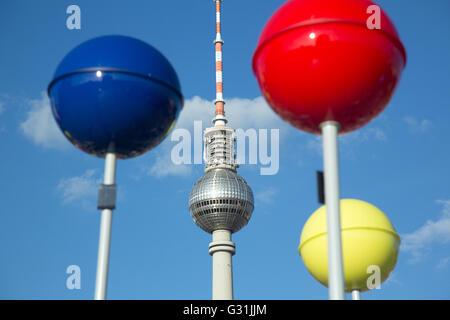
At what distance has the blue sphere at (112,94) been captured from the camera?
909 cm

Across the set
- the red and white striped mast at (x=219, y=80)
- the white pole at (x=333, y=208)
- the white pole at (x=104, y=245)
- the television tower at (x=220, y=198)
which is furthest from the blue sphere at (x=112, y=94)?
the red and white striped mast at (x=219, y=80)

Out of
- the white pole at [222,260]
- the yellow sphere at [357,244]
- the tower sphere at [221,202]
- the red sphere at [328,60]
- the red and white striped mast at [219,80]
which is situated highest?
the red and white striped mast at [219,80]

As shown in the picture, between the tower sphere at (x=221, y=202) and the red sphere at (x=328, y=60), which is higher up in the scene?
the tower sphere at (x=221, y=202)

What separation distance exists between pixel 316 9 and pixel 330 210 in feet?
8.29

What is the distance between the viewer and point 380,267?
504 inches

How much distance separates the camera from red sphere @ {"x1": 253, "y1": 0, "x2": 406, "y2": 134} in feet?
27.2

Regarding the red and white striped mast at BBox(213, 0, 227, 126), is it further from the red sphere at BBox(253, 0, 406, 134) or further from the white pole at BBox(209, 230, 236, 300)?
the red sphere at BBox(253, 0, 406, 134)

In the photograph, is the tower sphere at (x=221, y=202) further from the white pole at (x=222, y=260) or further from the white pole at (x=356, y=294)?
the white pole at (x=356, y=294)

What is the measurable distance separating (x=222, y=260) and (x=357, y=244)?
4274cm

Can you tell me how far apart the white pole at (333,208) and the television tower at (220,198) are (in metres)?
44.7

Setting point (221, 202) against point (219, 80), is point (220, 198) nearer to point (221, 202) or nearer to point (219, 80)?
point (221, 202)

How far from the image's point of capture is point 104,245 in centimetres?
909
